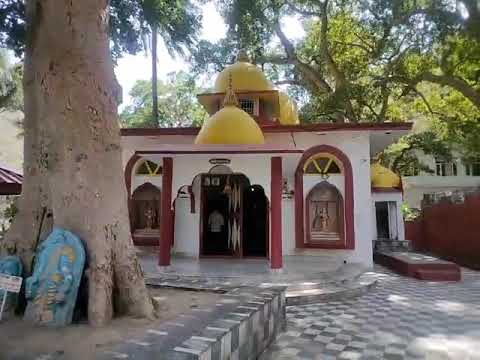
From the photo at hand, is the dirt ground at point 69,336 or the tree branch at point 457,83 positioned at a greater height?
the tree branch at point 457,83

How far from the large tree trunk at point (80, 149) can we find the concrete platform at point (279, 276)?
1.71 meters

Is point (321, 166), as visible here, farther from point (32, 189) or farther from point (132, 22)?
point (32, 189)

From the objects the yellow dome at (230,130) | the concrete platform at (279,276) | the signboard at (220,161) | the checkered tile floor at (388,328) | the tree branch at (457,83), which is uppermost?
the tree branch at (457,83)

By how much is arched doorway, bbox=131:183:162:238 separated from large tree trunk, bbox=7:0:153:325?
7.33 metres

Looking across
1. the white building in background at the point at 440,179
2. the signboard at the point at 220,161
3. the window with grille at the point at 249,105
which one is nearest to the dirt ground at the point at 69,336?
the signboard at the point at 220,161

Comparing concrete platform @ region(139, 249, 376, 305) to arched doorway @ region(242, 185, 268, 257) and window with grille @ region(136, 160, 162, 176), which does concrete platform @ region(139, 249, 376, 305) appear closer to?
arched doorway @ region(242, 185, 268, 257)

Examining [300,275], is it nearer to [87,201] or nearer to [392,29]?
[87,201]

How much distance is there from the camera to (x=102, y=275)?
3.89 meters

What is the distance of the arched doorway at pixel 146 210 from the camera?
38.9 feet

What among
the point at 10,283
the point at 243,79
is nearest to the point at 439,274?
the point at 243,79

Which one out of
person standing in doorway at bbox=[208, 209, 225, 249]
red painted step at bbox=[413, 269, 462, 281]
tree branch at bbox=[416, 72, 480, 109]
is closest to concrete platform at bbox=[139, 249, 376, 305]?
person standing in doorway at bbox=[208, 209, 225, 249]

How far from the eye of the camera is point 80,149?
4191mm

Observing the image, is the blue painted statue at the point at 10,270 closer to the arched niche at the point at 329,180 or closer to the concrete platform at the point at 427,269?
the arched niche at the point at 329,180

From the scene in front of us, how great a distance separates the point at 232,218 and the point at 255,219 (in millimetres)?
1142
